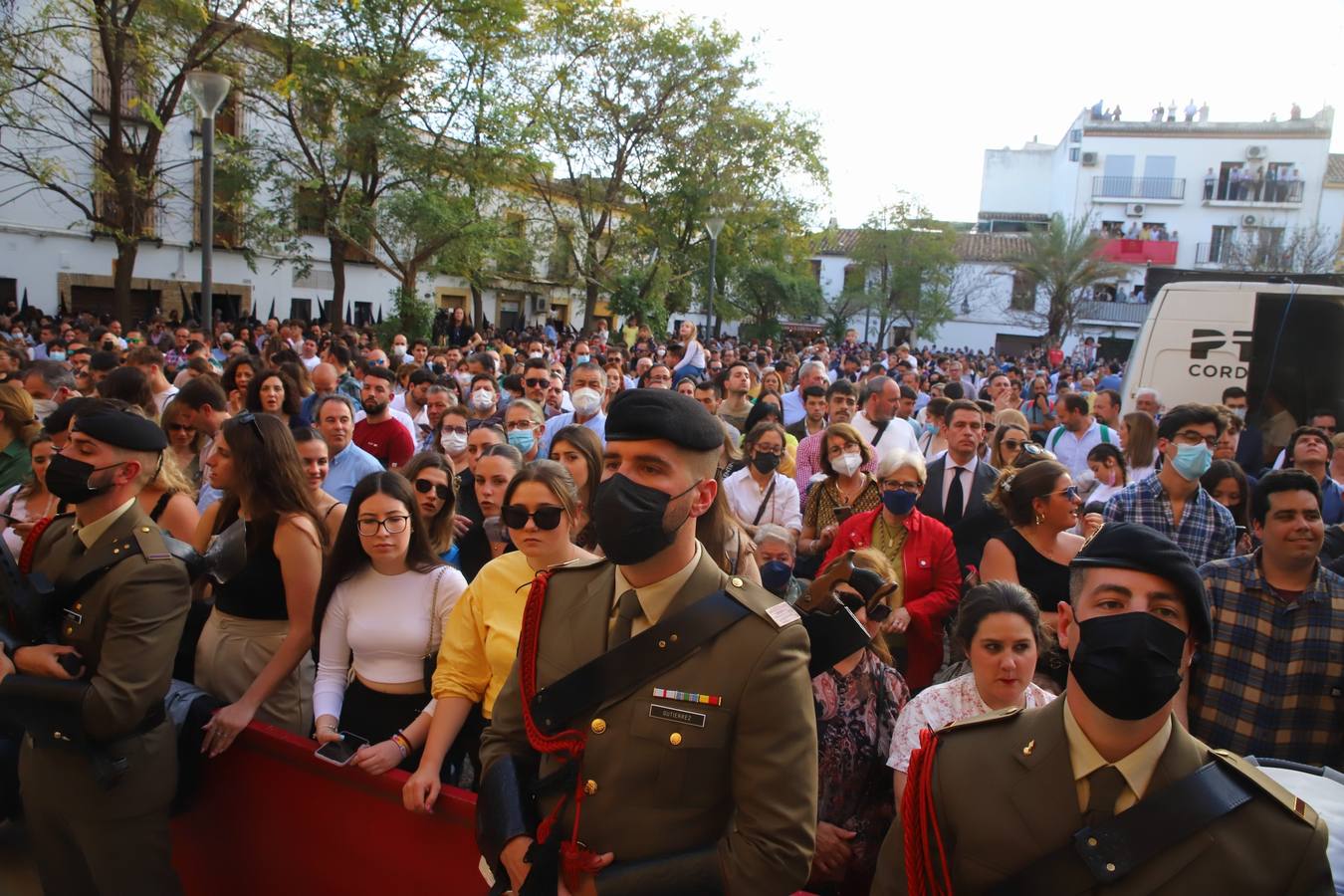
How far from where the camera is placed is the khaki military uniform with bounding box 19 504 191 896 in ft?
9.75

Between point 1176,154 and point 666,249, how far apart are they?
3489 centimetres

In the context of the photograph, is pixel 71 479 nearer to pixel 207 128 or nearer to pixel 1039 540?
pixel 1039 540

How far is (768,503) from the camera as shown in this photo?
19.8 feet

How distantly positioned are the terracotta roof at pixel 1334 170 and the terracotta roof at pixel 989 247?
14135mm

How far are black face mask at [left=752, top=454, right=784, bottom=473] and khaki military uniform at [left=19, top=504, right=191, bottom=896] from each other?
A: 3.69 m

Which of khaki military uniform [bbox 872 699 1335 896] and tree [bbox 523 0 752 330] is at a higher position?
tree [bbox 523 0 752 330]

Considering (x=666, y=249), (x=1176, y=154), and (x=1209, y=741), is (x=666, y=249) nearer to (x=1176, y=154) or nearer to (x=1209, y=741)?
(x=1209, y=741)

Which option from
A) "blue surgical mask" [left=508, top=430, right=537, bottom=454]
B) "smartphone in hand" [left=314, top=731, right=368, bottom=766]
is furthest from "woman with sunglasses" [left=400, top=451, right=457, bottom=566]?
"blue surgical mask" [left=508, top=430, right=537, bottom=454]

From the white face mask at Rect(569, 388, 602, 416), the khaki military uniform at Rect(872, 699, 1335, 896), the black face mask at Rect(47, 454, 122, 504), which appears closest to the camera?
the khaki military uniform at Rect(872, 699, 1335, 896)

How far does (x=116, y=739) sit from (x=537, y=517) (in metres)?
1.53

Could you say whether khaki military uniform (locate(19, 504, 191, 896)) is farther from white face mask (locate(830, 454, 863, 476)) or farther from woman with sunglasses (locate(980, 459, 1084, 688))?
white face mask (locate(830, 454, 863, 476))

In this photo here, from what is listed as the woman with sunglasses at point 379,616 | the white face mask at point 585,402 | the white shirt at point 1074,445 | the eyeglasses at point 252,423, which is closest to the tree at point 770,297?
the white shirt at point 1074,445

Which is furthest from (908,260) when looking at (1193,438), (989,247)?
(1193,438)

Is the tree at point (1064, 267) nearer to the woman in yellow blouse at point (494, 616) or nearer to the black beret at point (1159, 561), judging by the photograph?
the woman in yellow blouse at point (494, 616)
